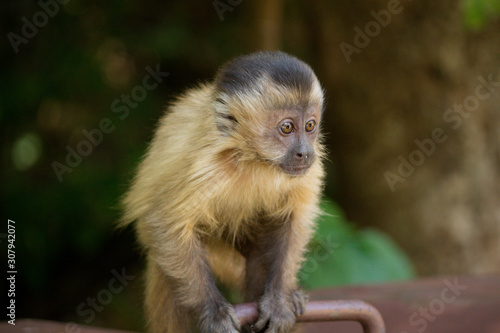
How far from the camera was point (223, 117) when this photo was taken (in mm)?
3387

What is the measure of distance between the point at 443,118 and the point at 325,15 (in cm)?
182

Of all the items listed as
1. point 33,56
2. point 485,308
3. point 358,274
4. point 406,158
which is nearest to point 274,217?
point 485,308

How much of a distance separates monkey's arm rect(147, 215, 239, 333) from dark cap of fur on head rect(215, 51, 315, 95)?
82 cm

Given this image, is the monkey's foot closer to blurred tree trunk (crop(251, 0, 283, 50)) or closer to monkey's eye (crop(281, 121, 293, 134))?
monkey's eye (crop(281, 121, 293, 134))

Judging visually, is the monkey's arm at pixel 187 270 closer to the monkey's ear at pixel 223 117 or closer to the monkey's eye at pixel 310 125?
the monkey's ear at pixel 223 117

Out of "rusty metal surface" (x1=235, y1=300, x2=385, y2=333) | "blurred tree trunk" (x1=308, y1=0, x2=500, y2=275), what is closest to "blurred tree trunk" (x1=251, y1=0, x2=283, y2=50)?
"blurred tree trunk" (x1=308, y1=0, x2=500, y2=275)

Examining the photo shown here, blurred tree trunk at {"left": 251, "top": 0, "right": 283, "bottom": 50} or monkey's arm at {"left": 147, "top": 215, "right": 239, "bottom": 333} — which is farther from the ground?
blurred tree trunk at {"left": 251, "top": 0, "right": 283, "bottom": 50}

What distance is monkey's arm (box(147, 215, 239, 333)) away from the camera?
3.16 metres

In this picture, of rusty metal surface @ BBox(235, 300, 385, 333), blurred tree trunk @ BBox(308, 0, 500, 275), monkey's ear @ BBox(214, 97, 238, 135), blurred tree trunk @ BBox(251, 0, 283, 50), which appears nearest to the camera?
rusty metal surface @ BBox(235, 300, 385, 333)

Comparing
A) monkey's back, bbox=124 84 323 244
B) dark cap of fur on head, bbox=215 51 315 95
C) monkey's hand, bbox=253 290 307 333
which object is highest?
dark cap of fur on head, bbox=215 51 315 95

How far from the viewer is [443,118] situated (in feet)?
21.5

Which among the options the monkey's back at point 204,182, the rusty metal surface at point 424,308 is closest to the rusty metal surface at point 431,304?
the rusty metal surface at point 424,308

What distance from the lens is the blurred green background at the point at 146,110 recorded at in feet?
20.8

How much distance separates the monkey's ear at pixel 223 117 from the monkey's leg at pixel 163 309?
35.3 inches
